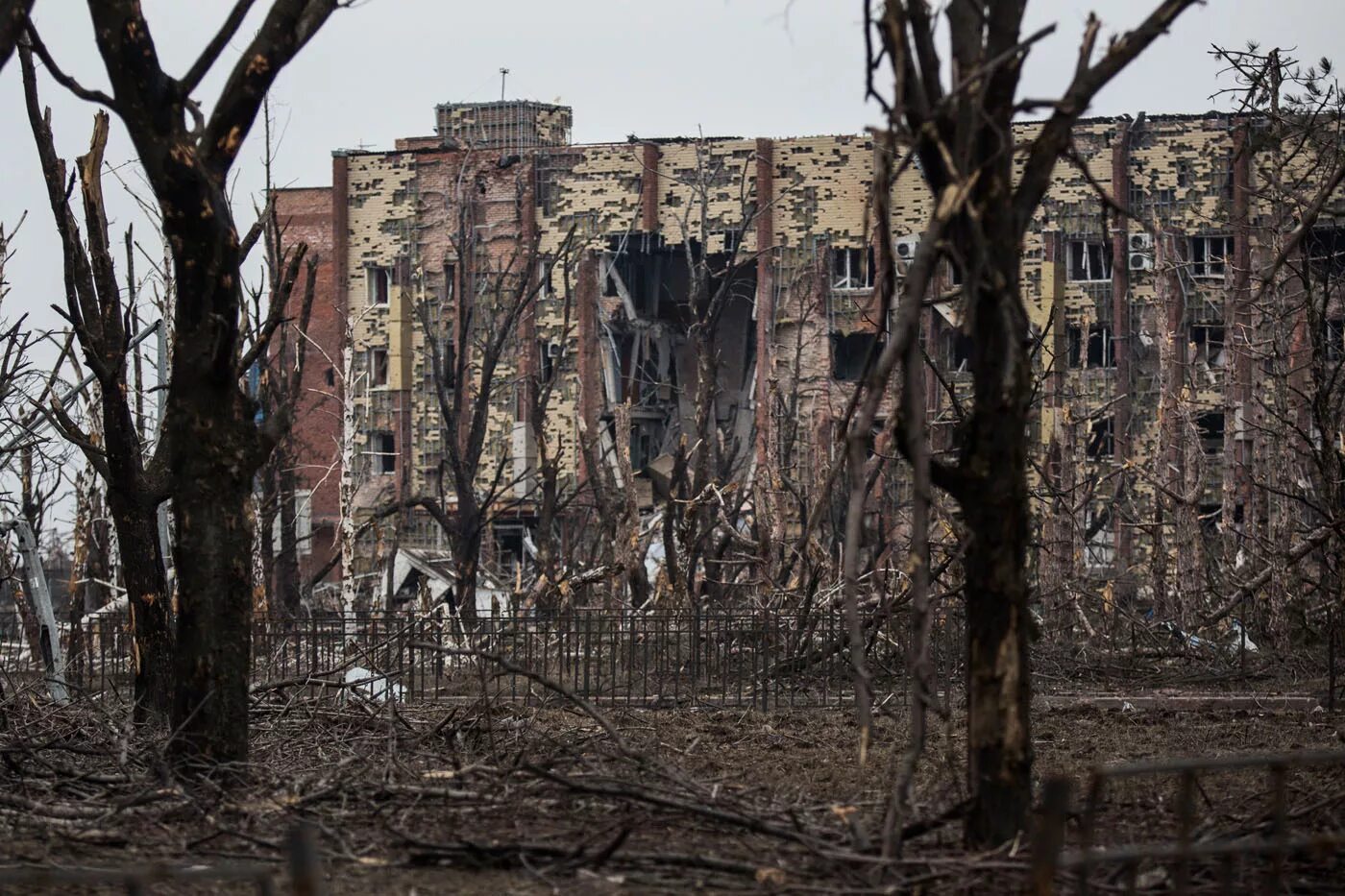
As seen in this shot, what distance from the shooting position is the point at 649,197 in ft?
151

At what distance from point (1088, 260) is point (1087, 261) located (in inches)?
1.5

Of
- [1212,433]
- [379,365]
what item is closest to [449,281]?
[379,365]

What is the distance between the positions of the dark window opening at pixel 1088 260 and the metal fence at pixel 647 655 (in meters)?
26.8

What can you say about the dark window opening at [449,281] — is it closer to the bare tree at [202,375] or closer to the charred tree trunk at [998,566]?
the bare tree at [202,375]

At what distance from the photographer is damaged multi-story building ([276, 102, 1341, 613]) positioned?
4409 centimetres

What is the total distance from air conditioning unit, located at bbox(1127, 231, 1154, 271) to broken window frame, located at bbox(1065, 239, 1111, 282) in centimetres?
66

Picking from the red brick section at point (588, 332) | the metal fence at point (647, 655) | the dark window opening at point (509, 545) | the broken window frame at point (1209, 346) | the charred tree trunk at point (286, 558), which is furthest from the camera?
the red brick section at point (588, 332)

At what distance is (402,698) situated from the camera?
18.8 meters

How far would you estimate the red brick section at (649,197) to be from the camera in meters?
45.9

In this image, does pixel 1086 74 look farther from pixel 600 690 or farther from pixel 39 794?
pixel 600 690

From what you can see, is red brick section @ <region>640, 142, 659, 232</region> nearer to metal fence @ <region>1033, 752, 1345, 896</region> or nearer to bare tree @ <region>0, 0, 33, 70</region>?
metal fence @ <region>1033, 752, 1345, 896</region>

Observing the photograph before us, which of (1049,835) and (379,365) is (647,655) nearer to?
(1049,835)

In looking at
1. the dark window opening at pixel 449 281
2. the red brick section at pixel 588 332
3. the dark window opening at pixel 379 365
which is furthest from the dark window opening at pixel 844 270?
the dark window opening at pixel 379 365

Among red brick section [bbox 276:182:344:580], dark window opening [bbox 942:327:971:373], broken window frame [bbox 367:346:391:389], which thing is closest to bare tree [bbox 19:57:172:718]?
dark window opening [bbox 942:327:971:373]
